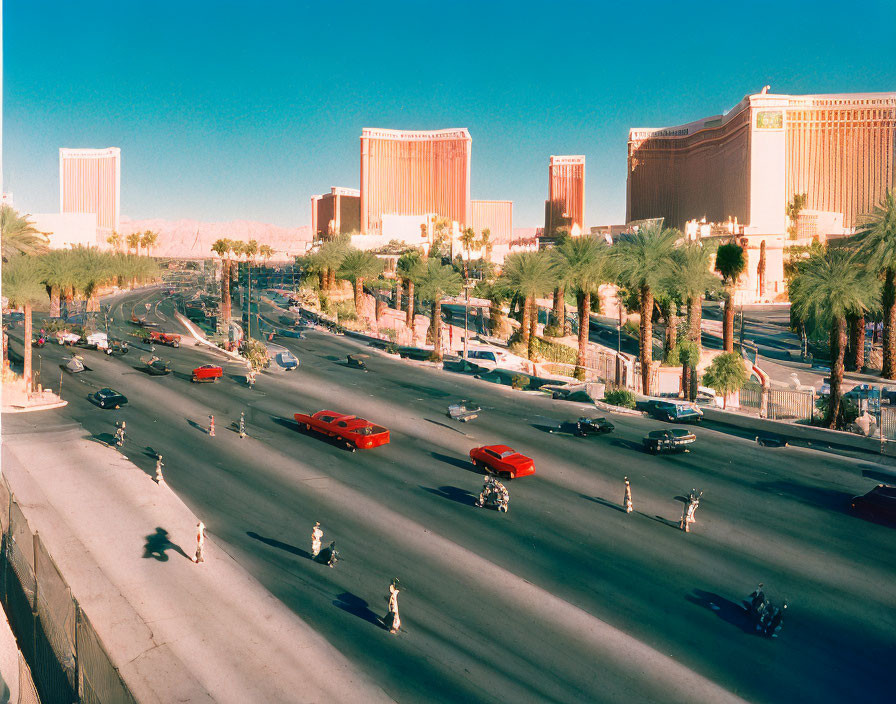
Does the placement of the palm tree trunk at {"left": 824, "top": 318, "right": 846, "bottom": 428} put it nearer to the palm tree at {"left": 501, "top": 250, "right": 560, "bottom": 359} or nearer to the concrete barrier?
the concrete barrier

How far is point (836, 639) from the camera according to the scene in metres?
18.3

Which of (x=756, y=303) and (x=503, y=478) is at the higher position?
(x=756, y=303)

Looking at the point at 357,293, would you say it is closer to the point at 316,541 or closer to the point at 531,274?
the point at 531,274

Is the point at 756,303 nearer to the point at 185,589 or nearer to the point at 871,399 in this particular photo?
the point at 871,399

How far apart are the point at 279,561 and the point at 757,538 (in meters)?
15.9

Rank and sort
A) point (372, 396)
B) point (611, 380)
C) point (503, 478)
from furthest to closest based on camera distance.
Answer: point (611, 380)
point (372, 396)
point (503, 478)

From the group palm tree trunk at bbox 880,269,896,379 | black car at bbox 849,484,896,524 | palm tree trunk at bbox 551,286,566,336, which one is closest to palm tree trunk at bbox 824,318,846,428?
palm tree trunk at bbox 880,269,896,379

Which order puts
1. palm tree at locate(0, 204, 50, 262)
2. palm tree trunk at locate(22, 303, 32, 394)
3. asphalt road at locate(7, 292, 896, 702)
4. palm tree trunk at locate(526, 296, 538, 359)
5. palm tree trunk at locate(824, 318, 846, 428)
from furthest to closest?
palm tree trunk at locate(526, 296, 538, 359), palm tree at locate(0, 204, 50, 262), palm tree trunk at locate(22, 303, 32, 394), palm tree trunk at locate(824, 318, 846, 428), asphalt road at locate(7, 292, 896, 702)

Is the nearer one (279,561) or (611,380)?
(279,561)

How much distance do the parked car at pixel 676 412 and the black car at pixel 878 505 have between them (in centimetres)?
1334

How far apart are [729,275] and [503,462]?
125ft

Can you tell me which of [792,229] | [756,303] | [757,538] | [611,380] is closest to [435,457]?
[757,538]

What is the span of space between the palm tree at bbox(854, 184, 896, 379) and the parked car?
45.5 feet

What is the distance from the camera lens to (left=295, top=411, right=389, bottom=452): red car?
3350cm
